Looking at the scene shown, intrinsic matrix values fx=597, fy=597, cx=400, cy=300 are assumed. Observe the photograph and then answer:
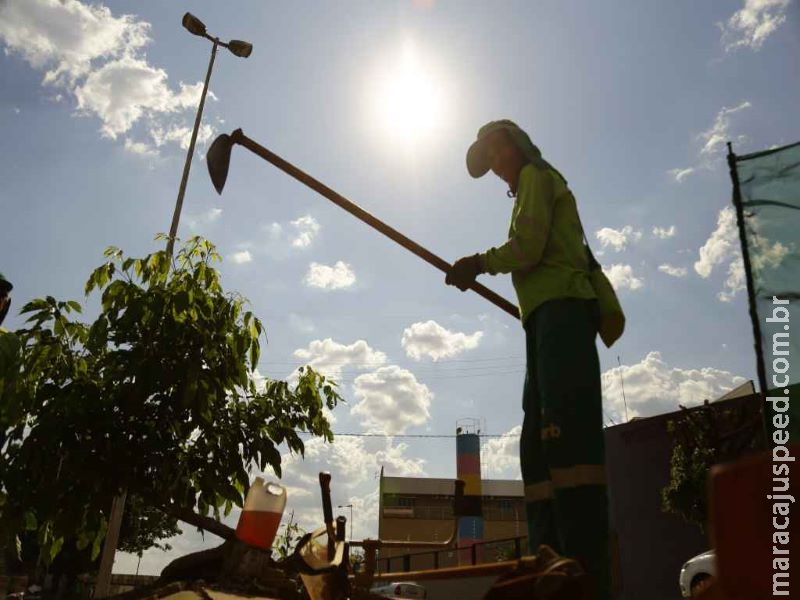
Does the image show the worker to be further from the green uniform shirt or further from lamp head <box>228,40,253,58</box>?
lamp head <box>228,40,253,58</box>

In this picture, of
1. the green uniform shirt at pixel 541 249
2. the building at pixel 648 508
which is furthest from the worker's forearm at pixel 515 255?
the building at pixel 648 508

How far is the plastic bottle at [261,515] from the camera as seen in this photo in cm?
279

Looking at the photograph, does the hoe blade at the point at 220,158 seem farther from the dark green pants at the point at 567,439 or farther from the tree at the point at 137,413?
the dark green pants at the point at 567,439

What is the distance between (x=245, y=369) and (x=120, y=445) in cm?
121

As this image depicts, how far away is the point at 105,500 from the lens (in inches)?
192

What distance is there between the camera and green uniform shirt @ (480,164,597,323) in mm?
2703

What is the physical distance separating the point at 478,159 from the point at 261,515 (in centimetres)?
212

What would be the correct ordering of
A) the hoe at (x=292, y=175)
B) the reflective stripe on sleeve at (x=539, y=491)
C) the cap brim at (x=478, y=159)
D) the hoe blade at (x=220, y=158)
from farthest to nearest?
the hoe blade at (x=220, y=158) < the hoe at (x=292, y=175) < the cap brim at (x=478, y=159) < the reflective stripe on sleeve at (x=539, y=491)

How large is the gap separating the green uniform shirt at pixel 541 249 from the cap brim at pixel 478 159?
326mm

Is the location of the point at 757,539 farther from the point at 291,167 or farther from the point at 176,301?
the point at 176,301

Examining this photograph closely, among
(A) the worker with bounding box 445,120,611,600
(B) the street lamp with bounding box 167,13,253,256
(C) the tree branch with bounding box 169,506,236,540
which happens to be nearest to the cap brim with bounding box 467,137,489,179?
(A) the worker with bounding box 445,120,611,600

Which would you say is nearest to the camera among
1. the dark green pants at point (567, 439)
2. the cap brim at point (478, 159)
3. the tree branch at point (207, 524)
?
the dark green pants at point (567, 439)

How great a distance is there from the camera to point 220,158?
4.47m

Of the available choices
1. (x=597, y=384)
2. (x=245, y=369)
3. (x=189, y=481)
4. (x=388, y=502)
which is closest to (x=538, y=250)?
(x=597, y=384)
